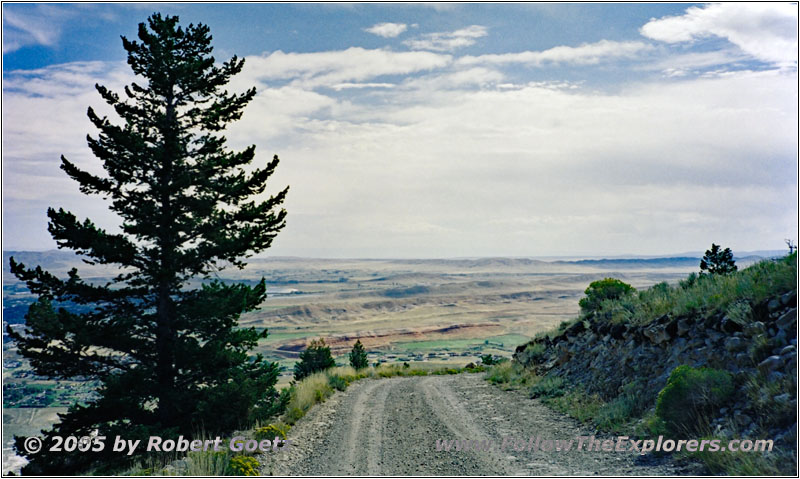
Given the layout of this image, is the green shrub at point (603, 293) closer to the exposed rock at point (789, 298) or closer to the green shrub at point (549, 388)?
the green shrub at point (549, 388)

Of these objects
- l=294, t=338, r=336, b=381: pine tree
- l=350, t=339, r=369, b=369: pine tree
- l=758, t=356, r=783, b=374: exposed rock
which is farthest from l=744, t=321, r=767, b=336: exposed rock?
l=350, t=339, r=369, b=369: pine tree

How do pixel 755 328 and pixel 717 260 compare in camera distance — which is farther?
pixel 717 260

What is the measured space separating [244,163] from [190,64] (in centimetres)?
396

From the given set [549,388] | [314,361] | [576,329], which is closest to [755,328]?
[549,388]

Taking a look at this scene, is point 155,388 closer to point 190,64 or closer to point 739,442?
point 190,64

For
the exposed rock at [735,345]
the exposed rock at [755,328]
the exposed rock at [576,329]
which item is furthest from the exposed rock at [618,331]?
the exposed rock at [755,328]

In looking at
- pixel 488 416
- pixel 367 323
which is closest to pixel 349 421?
pixel 488 416

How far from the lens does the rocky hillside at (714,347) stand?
380 inches

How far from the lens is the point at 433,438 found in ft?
42.9

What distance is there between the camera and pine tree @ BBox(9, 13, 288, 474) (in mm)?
16595

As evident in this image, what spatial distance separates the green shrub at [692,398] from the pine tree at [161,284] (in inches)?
475

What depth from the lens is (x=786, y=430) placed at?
8.82 meters

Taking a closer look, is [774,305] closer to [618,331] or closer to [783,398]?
[783,398]

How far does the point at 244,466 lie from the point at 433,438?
15.8 ft
